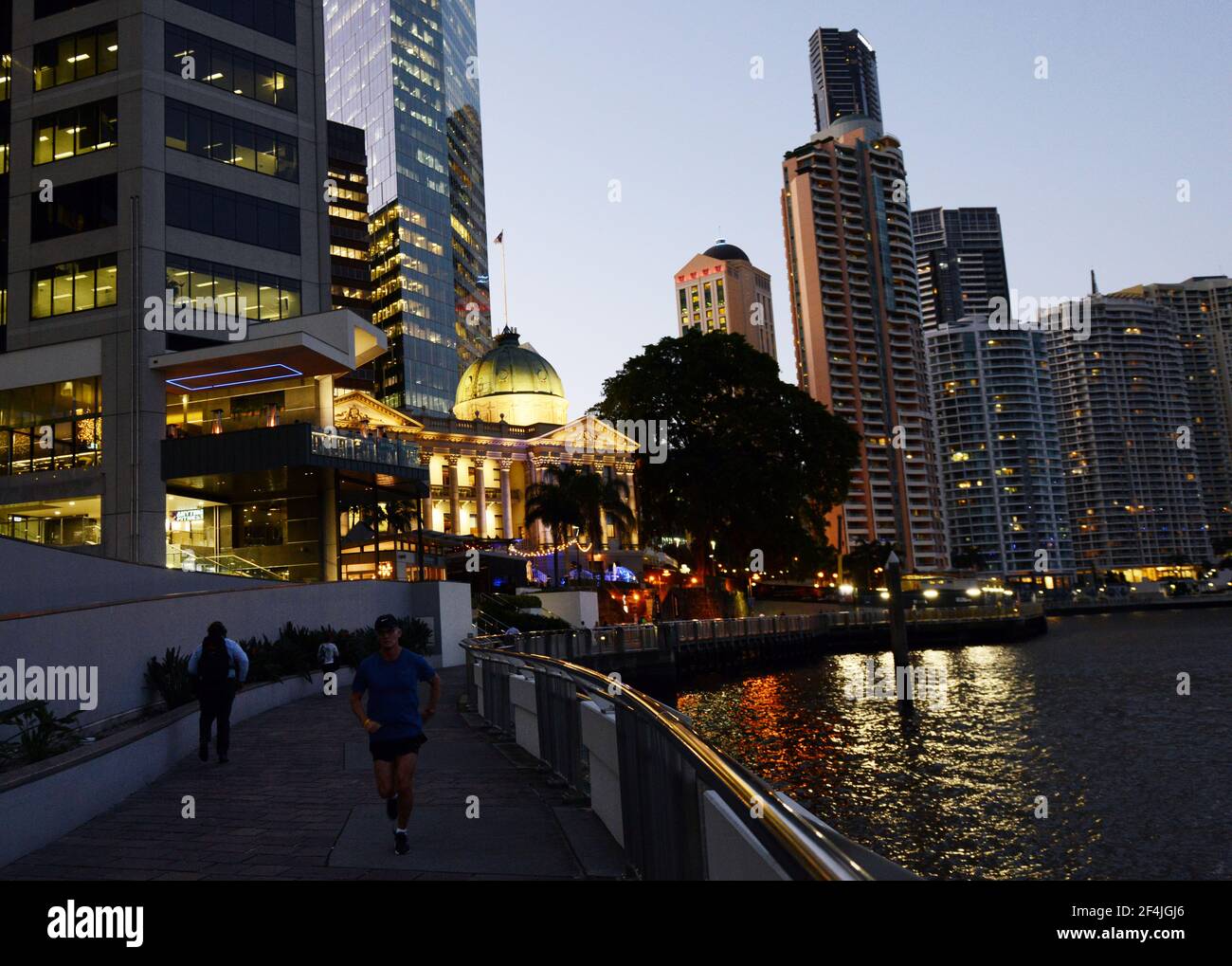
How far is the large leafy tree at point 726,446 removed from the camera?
62.6 m

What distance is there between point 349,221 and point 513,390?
39076 millimetres

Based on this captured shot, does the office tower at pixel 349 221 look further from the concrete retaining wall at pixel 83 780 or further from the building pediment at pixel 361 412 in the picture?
the concrete retaining wall at pixel 83 780

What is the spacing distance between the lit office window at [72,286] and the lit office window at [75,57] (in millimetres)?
7791

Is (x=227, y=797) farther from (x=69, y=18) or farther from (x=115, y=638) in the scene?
(x=69, y=18)

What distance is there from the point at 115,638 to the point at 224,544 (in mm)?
28377

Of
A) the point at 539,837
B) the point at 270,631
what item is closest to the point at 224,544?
the point at 270,631

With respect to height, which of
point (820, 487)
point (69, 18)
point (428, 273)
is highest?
point (428, 273)

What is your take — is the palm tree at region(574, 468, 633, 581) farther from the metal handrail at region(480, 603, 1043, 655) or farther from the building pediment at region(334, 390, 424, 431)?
the building pediment at region(334, 390, 424, 431)

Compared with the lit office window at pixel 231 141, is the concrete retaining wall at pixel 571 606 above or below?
below

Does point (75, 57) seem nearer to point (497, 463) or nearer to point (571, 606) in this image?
point (571, 606)

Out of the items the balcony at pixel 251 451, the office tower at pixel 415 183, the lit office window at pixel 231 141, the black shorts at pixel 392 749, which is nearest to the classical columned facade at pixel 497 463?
the office tower at pixel 415 183

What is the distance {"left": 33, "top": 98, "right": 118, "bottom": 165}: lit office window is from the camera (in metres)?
41.2

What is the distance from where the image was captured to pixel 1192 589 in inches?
6693

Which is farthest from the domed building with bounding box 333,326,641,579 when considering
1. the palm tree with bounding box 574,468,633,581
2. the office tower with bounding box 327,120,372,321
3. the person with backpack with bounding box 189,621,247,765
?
the person with backpack with bounding box 189,621,247,765
